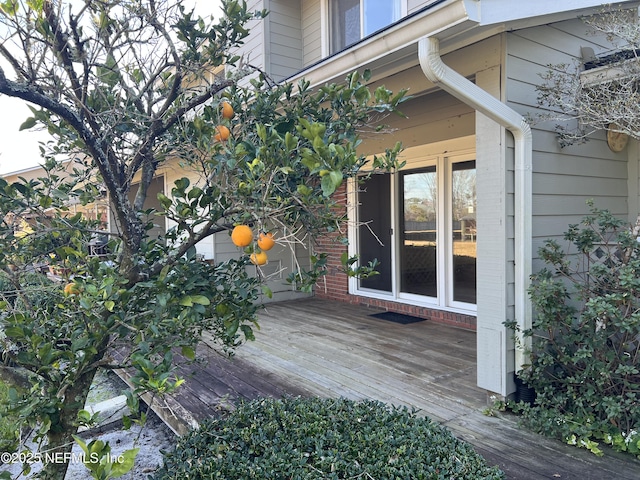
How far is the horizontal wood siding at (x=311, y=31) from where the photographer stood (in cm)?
652

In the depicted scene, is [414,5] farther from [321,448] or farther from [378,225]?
[321,448]

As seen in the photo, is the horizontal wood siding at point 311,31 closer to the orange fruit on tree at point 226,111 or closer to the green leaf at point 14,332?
the orange fruit on tree at point 226,111

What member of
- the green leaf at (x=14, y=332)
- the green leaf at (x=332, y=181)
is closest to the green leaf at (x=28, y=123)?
the green leaf at (x=14, y=332)

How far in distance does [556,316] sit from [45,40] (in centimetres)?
306

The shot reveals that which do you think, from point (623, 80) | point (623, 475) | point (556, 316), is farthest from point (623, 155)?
point (623, 475)

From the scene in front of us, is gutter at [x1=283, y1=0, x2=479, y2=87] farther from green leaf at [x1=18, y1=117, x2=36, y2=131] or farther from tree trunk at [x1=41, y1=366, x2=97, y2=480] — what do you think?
tree trunk at [x1=41, y1=366, x2=97, y2=480]

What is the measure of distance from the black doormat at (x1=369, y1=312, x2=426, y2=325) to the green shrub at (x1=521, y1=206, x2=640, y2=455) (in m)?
2.71

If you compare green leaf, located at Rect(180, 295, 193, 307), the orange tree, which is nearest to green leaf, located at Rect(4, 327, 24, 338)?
the orange tree

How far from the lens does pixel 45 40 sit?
166 cm

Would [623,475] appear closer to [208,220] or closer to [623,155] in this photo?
[208,220]

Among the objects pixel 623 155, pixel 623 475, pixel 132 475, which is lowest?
pixel 132 475

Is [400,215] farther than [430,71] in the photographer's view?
Yes

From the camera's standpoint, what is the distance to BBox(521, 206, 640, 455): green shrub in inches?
98.6

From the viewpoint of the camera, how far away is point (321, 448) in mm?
1930
